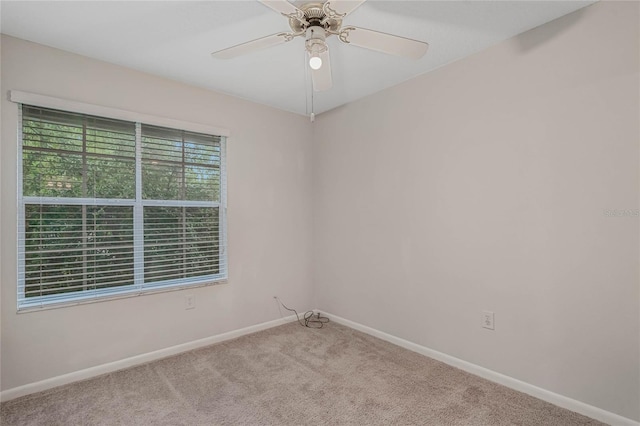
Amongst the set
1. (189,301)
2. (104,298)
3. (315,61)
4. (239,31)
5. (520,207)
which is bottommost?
(189,301)

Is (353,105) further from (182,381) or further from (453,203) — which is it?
(182,381)

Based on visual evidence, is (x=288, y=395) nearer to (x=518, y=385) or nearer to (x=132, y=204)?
(x=518, y=385)

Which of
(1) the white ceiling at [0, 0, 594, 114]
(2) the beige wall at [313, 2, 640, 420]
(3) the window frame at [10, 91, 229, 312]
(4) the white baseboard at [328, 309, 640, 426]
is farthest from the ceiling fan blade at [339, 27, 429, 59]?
(4) the white baseboard at [328, 309, 640, 426]

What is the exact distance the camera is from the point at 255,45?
66.2 inches

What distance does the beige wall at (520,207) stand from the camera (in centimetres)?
175

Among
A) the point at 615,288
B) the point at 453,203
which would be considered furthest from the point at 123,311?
the point at 615,288

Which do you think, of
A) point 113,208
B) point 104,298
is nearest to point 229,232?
point 113,208

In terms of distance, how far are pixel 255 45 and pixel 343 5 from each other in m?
0.52

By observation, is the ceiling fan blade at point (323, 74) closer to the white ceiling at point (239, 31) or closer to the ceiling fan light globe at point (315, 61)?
the ceiling fan light globe at point (315, 61)

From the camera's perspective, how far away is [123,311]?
8.16 feet

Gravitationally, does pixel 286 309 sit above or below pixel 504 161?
below

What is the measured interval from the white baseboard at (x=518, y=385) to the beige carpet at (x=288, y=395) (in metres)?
0.04

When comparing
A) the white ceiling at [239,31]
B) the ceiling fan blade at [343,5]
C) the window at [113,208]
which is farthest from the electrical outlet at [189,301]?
the ceiling fan blade at [343,5]

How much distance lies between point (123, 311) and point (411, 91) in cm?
296
